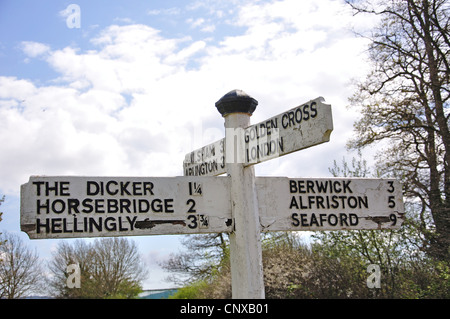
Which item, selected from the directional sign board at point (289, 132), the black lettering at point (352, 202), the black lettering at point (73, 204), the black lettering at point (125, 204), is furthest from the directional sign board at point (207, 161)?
the black lettering at point (73, 204)

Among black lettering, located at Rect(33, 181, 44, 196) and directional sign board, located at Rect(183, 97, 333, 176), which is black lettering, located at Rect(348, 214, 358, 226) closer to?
directional sign board, located at Rect(183, 97, 333, 176)

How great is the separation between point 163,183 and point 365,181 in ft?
4.64

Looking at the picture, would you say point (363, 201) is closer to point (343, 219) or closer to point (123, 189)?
point (343, 219)

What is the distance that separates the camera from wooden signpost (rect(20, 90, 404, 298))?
3.01 m

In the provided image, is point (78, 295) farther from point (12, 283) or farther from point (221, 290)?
point (221, 290)

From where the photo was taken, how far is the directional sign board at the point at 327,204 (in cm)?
344

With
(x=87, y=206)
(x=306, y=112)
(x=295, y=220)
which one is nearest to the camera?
(x=87, y=206)

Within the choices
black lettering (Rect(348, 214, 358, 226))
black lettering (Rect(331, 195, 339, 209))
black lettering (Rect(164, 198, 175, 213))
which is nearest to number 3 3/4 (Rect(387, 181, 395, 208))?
black lettering (Rect(348, 214, 358, 226))

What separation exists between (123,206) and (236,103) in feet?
3.30

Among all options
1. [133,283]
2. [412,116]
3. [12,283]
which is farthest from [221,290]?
[133,283]

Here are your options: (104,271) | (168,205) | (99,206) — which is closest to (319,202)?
(168,205)

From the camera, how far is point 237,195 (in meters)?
3.35

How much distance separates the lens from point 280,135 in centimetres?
325

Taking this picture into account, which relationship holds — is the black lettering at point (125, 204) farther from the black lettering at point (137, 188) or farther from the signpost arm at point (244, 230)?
the signpost arm at point (244, 230)
